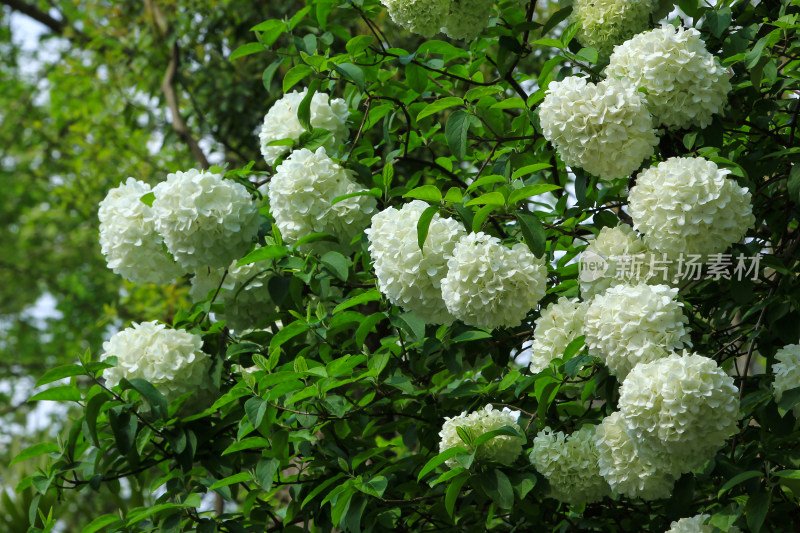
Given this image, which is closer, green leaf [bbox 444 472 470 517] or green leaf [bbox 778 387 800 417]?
green leaf [bbox 778 387 800 417]

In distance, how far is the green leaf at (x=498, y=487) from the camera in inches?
71.6

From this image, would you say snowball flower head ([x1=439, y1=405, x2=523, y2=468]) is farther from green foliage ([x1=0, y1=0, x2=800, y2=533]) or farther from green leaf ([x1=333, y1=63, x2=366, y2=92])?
green leaf ([x1=333, y1=63, x2=366, y2=92])

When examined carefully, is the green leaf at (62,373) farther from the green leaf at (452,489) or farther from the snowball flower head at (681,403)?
the snowball flower head at (681,403)

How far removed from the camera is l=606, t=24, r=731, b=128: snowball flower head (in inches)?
69.6

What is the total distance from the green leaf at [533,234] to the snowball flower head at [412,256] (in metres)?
0.14

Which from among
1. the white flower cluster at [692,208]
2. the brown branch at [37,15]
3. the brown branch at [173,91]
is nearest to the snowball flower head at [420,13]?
the white flower cluster at [692,208]

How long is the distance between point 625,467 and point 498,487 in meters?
0.28

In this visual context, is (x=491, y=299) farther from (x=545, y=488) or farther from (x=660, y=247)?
(x=545, y=488)

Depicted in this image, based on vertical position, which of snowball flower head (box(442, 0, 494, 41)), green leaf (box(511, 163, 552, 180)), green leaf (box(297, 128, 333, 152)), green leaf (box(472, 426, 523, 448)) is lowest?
green leaf (box(472, 426, 523, 448))

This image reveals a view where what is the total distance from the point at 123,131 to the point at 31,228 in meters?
4.90

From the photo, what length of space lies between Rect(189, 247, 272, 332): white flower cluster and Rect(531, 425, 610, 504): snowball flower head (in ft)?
2.85

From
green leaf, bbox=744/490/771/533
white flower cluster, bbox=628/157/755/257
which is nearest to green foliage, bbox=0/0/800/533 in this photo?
green leaf, bbox=744/490/771/533

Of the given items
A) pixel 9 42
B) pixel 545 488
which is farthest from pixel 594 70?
pixel 9 42

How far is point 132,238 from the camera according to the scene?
7.51 feet
